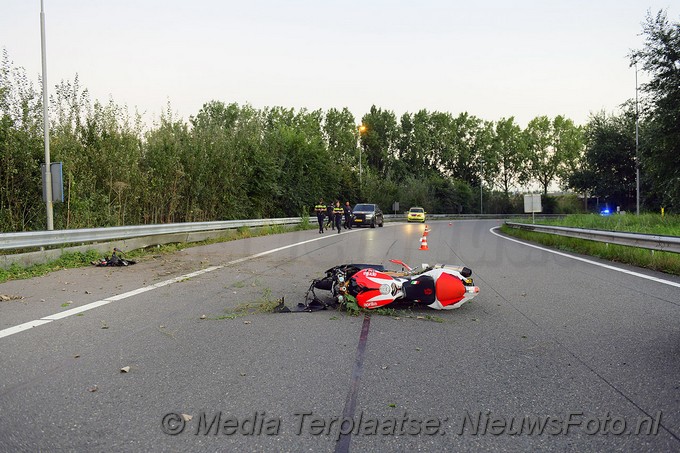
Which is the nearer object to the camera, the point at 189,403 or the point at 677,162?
the point at 189,403

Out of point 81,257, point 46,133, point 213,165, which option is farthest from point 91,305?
point 213,165

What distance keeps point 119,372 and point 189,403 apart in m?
1.06

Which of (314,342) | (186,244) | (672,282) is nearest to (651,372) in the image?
(314,342)

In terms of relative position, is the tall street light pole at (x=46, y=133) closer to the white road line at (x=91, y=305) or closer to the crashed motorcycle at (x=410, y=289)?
the white road line at (x=91, y=305)

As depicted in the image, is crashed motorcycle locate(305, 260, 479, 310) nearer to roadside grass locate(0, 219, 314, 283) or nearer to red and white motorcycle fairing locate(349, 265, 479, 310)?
red and white motorcycle fairing locate(349, 265, 479, 310)

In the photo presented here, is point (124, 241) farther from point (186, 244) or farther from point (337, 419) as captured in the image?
point (337, 419)

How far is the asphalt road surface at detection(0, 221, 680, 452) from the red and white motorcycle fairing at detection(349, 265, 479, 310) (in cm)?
20

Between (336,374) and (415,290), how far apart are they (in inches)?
106

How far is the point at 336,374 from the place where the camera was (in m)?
4.13

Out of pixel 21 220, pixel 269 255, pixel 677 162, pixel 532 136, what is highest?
pixel 532 136

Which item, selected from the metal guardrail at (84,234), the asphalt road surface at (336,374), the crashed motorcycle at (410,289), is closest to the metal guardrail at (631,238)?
the asphalt road surface at (336,374)

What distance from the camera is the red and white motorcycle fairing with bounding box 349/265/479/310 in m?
6.54

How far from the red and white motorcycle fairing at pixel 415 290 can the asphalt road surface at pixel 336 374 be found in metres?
0.20

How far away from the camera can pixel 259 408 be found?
3418 mm
